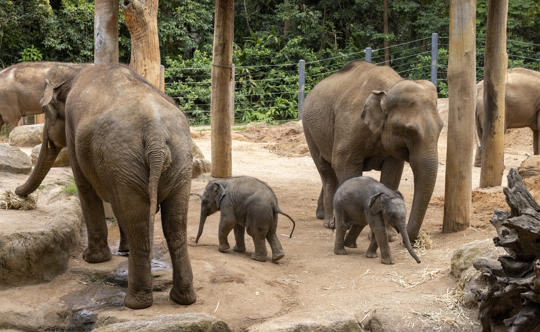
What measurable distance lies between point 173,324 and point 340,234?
2882 millimetres

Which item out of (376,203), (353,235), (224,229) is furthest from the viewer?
(353,235)

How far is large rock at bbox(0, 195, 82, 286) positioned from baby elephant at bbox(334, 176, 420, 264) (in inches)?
102

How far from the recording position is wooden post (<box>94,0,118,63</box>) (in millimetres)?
7297

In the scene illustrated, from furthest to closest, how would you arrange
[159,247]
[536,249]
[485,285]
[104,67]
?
[159,247], [104,67], [485,285], [536,249]

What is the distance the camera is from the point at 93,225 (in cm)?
577

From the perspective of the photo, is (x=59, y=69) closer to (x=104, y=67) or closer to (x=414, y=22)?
(x=104, y=67)

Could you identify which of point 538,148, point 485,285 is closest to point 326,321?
point 485,285

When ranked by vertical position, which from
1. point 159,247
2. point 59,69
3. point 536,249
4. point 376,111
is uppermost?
point 59,69

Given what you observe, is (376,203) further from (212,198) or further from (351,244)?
(212,198)

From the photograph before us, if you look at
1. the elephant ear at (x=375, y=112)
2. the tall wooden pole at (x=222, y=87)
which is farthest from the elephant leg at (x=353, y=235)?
the tall wooden pole at (x=222, y=87)

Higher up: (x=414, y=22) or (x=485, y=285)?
(x=414, y=22)

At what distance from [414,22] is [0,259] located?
66.4 ft

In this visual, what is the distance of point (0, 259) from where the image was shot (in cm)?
521

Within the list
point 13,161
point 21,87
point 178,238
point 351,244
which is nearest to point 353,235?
point 351,244
